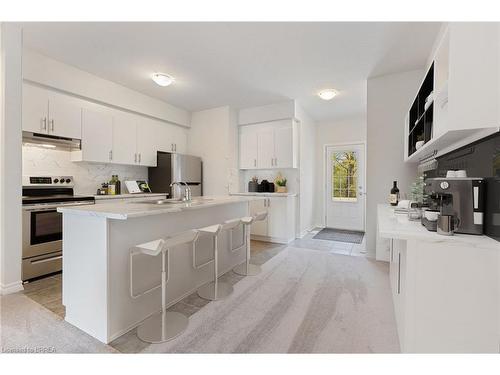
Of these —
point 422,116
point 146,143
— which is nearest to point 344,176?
point 422,116

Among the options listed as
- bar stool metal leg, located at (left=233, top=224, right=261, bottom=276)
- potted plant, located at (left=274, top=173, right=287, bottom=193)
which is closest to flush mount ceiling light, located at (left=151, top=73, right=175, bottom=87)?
bar stool metal leg, located at (left=233, top=224, right=261, bottom=276)

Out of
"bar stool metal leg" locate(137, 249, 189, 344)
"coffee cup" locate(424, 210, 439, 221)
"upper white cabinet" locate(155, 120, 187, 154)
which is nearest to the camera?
"coffee cup" locate(424, 210, 439, 221)

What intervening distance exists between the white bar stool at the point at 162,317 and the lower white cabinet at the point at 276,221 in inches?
102

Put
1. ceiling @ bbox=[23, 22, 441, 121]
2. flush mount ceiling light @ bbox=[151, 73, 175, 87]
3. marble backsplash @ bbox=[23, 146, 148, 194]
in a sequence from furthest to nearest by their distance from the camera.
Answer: flush mount ceiling light @ bbox=[151, 73, 175, 87] < marble backsplash @ bbox=[23, 146, 148, 194] < ceiling @ bbox=[23, 22, 441, 121]

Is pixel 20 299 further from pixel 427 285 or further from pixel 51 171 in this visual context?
pixel 427 285

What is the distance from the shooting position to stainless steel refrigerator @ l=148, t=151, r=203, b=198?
433 centimetres

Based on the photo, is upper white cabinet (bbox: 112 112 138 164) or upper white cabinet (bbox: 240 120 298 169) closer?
upper white cabinet (bbox: 112 112 138 164)

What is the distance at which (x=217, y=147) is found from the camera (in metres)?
4.82

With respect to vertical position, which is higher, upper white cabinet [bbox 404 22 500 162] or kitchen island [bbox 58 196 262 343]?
upper white cabinet [bbox 404 22 500 162]

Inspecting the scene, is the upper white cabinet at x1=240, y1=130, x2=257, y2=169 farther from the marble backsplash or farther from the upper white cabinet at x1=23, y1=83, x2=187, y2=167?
the marble backsplash

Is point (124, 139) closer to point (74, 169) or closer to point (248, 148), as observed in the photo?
point (74, 169)

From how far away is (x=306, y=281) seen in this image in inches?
104

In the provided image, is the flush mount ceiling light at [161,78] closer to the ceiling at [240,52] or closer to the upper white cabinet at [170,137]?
the ceiling at [240,52]

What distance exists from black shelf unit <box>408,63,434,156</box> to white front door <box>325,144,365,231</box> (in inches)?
108
